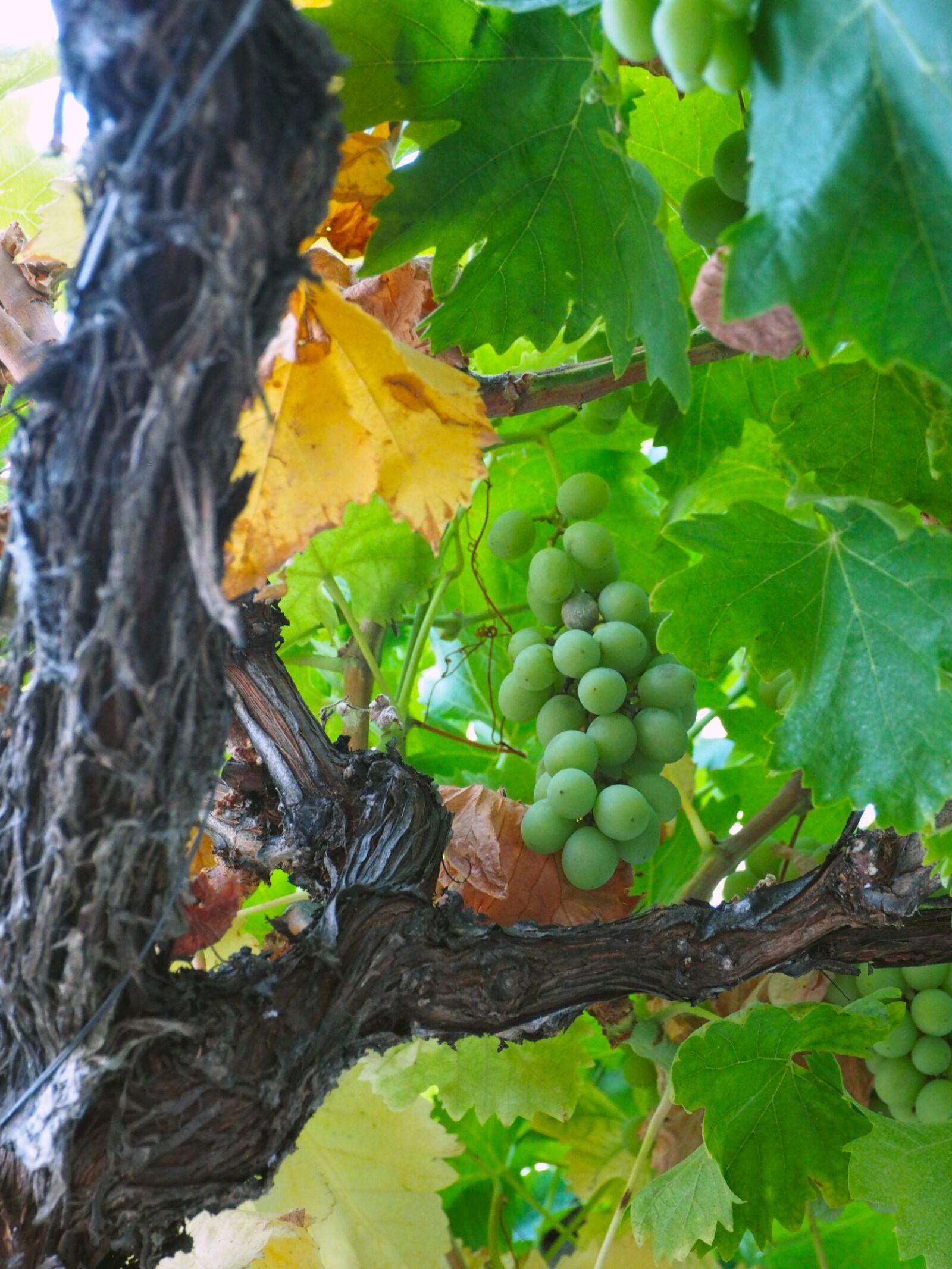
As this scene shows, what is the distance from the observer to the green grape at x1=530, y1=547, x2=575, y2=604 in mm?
926

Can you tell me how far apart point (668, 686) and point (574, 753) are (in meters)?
0.10

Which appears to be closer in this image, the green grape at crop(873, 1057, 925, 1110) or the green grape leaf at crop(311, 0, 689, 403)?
the green grape leaf at crop(311, 0, 689, 403)

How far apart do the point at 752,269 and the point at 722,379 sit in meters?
0.60

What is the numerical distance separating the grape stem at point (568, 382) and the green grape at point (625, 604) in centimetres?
16

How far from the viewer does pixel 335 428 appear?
0.64 metres

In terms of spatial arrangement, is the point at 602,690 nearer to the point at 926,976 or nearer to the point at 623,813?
the point at 623,813

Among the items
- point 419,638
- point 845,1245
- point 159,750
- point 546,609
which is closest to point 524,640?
point 546,609

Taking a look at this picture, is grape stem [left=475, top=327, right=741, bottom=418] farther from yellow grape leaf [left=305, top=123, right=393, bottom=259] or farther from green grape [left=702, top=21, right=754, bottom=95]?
green grape [left=702, top=21, right=754, bottom=95]

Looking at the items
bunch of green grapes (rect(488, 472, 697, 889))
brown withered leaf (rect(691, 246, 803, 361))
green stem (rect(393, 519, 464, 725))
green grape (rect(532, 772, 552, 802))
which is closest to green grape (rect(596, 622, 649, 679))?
bunch of green grapes (rect(488, 472, 697, 889))

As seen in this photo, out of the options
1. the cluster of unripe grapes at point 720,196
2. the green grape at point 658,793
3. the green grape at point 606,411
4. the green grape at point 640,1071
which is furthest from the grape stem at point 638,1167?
the cluster of unripe grapes at point 720,196

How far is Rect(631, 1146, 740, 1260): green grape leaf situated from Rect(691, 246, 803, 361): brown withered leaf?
637mm

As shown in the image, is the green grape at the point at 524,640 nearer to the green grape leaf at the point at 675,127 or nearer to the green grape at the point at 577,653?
the green grape at the point at 577,653

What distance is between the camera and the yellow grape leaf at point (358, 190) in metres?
0.79

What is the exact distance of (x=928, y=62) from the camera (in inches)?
16.3
